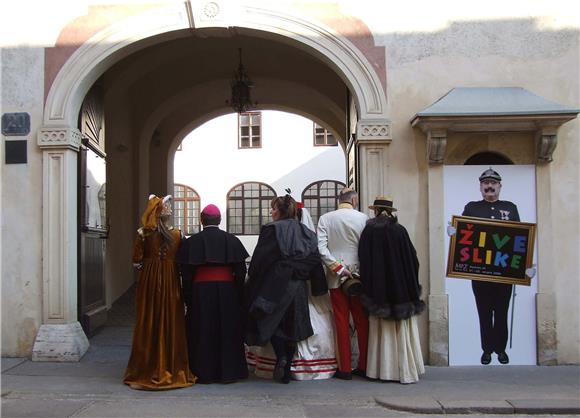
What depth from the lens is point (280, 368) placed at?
6.41m

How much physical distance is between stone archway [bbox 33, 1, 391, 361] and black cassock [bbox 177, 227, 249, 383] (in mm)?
1783

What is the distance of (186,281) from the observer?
650 centimetres

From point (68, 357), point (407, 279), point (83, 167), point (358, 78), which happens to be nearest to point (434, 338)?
point (407, 279)

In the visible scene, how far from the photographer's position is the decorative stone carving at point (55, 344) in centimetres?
738

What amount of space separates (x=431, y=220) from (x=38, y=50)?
4798 millimetres

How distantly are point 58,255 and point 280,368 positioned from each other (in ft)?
9.52

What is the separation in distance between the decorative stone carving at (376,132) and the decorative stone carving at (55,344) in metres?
3.87

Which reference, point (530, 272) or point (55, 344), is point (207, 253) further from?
point (530, 272)

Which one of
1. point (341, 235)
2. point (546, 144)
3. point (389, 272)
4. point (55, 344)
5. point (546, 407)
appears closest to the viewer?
point (546, 407)

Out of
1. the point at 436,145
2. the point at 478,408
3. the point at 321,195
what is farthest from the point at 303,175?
the point at 478,408

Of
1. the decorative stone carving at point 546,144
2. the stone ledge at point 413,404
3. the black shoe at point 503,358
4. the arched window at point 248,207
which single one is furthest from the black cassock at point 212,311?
the arched window at point 248,207

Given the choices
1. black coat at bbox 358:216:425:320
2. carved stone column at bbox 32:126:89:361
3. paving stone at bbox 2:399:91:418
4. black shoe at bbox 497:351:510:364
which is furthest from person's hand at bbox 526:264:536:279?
carved stone column at bbox 32:126:89:361

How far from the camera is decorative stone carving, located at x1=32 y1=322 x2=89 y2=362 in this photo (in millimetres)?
7375

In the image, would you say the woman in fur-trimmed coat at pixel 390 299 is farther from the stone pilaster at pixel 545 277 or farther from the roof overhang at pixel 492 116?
the stone pilaster at pixel 545 277
